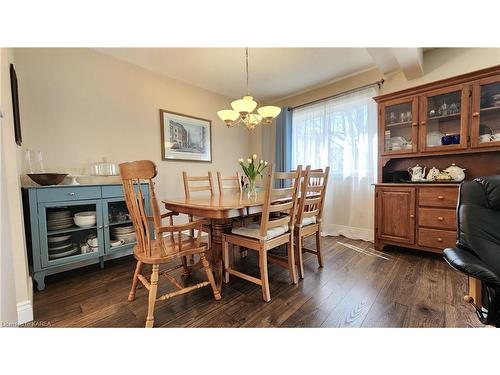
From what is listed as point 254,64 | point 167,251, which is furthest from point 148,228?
point 254,64

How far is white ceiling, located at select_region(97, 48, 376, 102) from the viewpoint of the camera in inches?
92.2

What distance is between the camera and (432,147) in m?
2.24

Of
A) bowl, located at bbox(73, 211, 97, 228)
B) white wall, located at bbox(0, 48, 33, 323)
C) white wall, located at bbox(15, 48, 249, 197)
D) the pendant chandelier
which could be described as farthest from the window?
white wall, located at bbox(0, 48, 33, 323)

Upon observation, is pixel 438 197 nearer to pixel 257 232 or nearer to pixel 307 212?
pixel 307 212

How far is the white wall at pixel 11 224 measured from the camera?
1.08m

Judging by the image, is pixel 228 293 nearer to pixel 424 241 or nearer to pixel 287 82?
pixel 424 241

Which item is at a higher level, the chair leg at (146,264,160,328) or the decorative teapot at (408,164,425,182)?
the decorative teapot at (408,164,425,182)

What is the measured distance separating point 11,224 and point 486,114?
3.95 m

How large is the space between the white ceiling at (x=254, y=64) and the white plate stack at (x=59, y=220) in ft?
5.98

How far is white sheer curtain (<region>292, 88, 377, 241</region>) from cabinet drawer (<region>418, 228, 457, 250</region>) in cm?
72

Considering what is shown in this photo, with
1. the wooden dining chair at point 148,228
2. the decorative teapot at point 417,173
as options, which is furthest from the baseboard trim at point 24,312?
the decorative teapot at point 417,173

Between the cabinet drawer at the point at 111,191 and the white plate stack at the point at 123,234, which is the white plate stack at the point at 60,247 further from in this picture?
the cabinet drawer at the point at 111,191

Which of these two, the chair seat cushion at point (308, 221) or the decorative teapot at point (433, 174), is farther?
the decorative teapot at point (433, 174)

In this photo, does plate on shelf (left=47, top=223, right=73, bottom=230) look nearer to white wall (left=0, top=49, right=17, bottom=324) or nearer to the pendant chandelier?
white wall (left=0, top=49, right=17, bottom=324)
